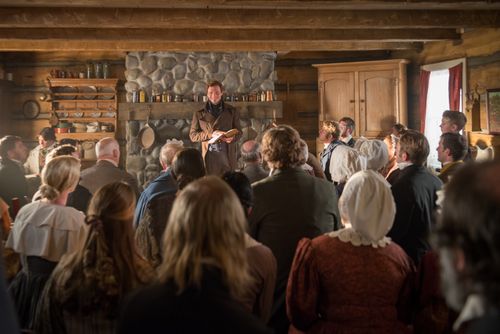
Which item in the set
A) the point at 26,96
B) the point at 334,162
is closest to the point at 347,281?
the point at 334,162

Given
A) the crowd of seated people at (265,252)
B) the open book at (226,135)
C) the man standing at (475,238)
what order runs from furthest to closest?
the open book at (226,135) < the crowd of seated people at (265,252) < the man standing at (475,238)

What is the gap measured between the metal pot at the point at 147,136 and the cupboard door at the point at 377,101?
11.3ft

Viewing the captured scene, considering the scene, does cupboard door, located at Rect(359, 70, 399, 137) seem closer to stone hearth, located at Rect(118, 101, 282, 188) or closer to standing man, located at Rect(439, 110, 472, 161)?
stone hearth, located at Rect(118, 101, 282, 188)

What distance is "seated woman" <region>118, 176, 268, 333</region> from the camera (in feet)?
4.67

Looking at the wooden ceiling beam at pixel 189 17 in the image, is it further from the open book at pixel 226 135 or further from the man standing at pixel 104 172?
the man standing at pixel 104 172

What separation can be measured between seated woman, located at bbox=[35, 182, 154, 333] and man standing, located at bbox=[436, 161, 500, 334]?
1293mm

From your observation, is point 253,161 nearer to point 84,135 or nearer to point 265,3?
point 265,3

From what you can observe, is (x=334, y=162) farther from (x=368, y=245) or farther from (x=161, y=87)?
(x=161, y=87)

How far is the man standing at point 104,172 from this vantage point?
4.14 meters

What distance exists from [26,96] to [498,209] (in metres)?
10.7

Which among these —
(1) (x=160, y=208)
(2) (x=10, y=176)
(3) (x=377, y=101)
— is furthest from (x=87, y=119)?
(1) (x=160, y=208)

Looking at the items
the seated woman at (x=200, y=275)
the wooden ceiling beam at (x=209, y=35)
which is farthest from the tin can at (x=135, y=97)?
the seated woman at (x=200, y=275)

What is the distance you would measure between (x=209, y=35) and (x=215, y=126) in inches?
49.8

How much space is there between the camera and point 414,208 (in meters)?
3.27
